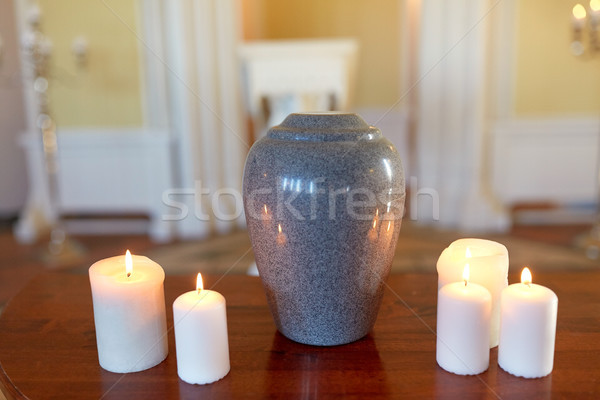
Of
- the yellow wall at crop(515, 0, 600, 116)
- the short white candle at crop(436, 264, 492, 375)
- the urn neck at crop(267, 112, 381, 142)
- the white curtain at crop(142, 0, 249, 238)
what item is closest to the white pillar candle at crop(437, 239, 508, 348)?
the short white candle at crop(436, 264, 492, 375)

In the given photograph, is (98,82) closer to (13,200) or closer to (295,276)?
(13,200)

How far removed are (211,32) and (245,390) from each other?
2.11 m

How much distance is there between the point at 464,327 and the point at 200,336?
291 millimetres

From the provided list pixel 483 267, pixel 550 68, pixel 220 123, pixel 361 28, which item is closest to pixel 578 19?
pixel 550 68

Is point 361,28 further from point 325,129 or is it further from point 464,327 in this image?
point 464,327

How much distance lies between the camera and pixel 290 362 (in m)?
0.63

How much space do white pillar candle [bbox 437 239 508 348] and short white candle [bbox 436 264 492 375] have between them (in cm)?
4

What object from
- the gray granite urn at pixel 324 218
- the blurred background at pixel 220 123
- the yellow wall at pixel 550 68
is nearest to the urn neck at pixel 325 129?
the gray granite urn at pixel 324 218

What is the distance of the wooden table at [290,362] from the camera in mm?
562

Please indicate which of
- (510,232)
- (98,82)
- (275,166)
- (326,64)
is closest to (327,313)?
(275,166)

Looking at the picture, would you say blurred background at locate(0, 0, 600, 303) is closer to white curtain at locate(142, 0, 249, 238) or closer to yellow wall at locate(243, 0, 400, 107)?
white curtain at locate(142, 0, 249, 238)

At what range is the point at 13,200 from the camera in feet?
9.18

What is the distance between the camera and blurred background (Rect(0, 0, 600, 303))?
7.73 feet

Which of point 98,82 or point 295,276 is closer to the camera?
point 295,276
